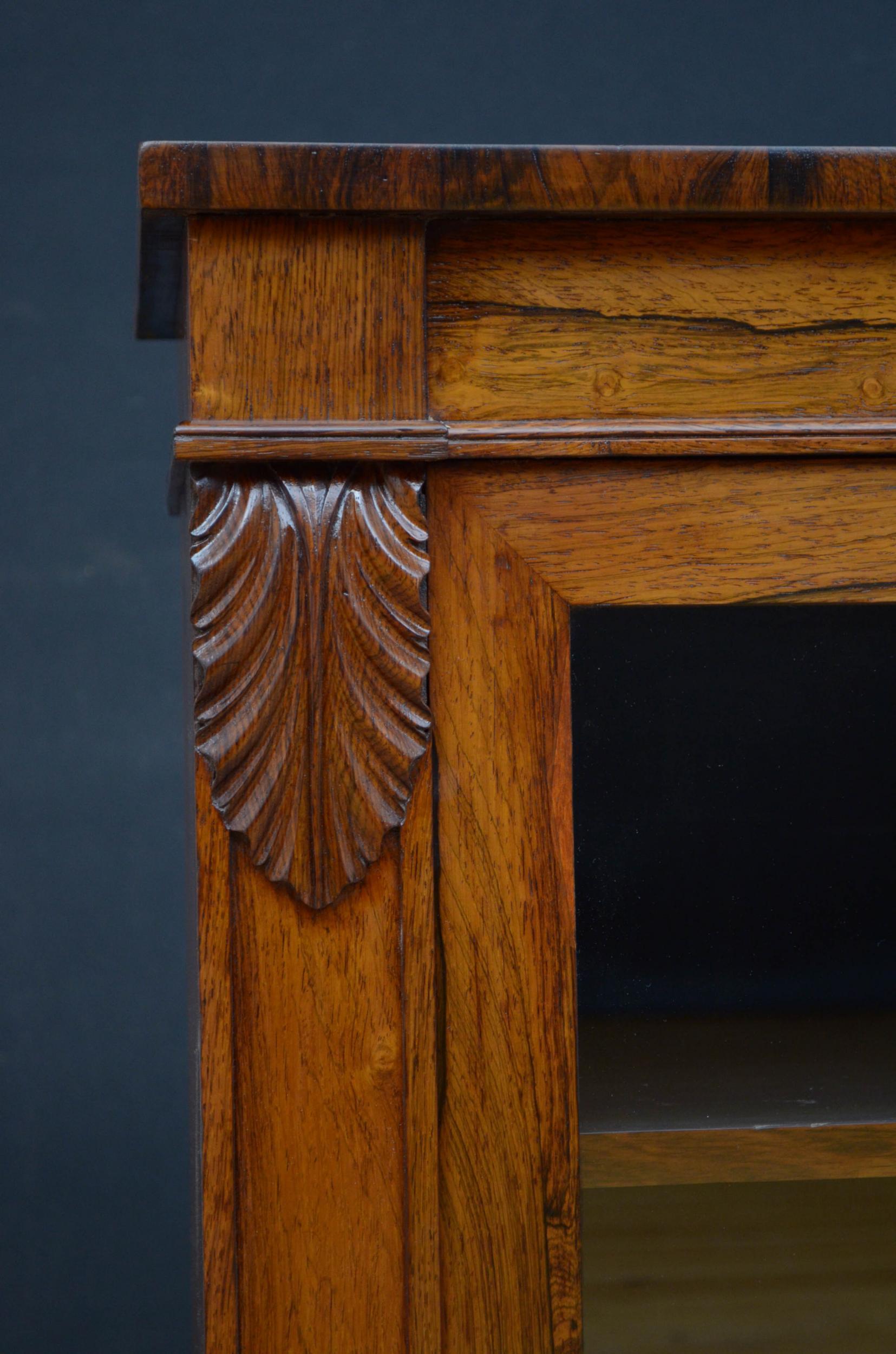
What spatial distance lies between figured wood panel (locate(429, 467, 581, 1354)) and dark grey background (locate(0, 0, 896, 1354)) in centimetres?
72

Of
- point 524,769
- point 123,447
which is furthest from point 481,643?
point 123,447

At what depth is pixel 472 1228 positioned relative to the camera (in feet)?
1.44

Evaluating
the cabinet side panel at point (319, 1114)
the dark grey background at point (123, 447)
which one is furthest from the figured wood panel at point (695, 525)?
the dark grey background at point (123, 447)

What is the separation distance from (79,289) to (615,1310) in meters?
0.95

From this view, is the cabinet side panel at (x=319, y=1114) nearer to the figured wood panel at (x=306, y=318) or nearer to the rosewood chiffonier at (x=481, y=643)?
the rosewood chiffonier at (x=481, y=643)

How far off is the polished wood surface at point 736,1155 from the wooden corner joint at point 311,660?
13cm

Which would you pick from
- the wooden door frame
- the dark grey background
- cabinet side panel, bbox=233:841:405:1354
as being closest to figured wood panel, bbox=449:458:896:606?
the wooden door frame

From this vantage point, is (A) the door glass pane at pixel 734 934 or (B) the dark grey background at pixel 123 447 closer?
(A) the door glass pane at pixel 734 934

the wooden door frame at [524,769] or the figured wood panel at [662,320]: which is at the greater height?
the figured wood panel at [662,320]

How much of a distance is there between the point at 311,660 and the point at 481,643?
54mm

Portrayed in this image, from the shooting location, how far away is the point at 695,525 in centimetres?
44

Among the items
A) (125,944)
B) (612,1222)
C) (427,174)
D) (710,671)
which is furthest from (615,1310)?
(125,944)

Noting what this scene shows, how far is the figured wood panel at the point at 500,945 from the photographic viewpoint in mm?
436

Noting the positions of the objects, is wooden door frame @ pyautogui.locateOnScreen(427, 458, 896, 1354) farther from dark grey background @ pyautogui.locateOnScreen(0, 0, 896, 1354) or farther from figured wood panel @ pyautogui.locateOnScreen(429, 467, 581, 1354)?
dark grey background @ pyautogui.locateOnScreen(0, 0, 896, 1354)
